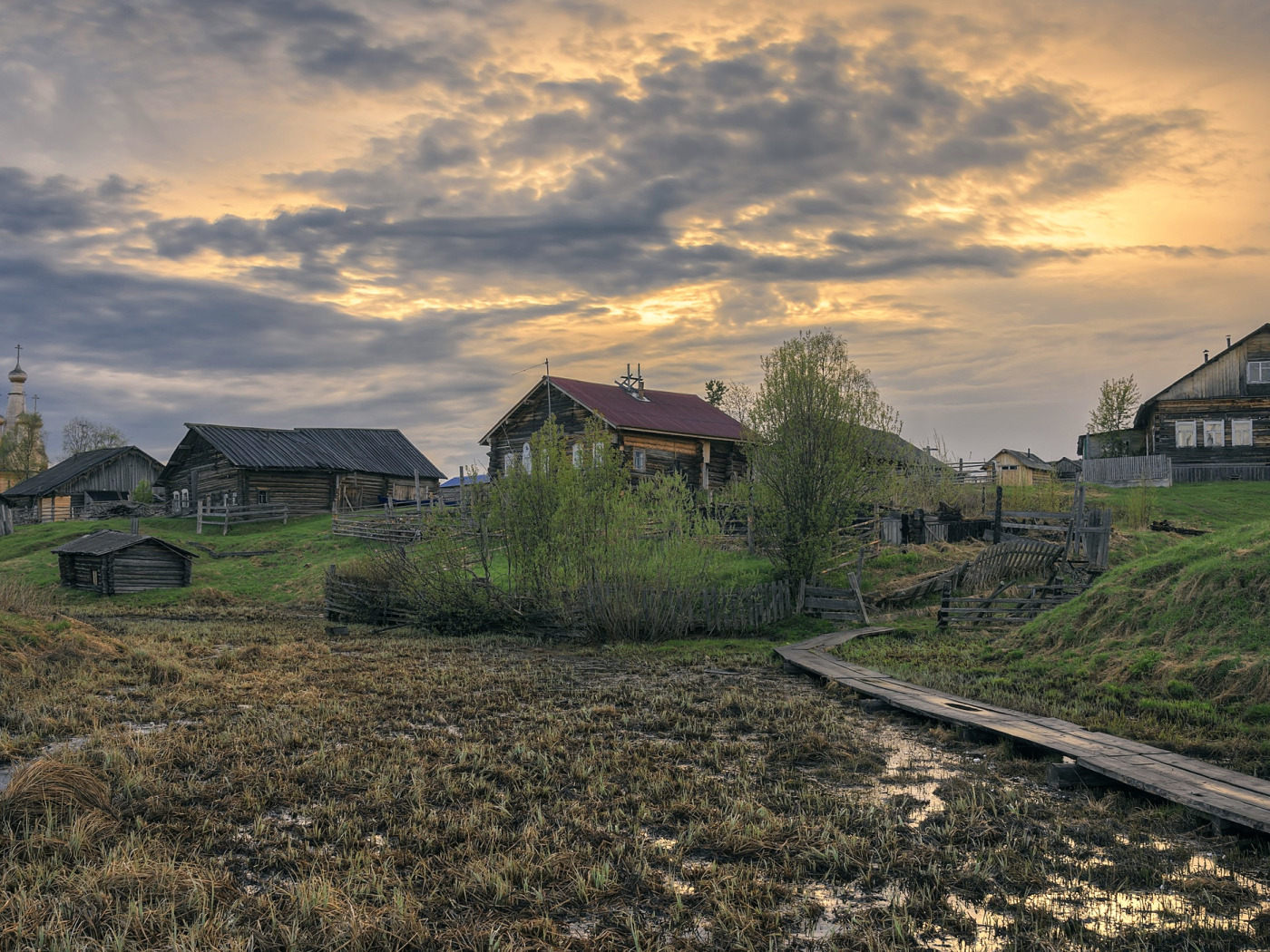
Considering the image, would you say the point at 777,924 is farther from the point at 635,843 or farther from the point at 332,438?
the point at 332,438

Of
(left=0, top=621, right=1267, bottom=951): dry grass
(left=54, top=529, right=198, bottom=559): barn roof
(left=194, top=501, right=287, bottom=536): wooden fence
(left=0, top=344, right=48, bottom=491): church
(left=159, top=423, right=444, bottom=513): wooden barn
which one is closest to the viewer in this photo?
(left=0, top=621, right=1267, bottom=951): dry grass

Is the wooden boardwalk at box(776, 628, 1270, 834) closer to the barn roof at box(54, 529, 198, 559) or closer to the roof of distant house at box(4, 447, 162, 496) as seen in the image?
the barn roof at box(54, 529, 198, 559)

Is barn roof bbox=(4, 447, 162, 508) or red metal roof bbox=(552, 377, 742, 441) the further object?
barn roof bbox=(4, 447, 162, 508)

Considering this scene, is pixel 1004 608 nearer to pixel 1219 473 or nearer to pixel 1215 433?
pixel 1219 473

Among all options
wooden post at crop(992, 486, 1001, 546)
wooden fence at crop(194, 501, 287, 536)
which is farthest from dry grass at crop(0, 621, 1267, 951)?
wooden fence at crop(194, 501, 287, 536)

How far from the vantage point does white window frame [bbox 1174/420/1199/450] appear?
47.2 metres

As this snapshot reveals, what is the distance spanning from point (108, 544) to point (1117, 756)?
115 feet

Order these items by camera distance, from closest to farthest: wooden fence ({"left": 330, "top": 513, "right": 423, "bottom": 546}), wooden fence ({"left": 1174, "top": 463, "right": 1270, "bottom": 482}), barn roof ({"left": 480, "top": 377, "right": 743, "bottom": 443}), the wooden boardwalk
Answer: the wooden boardwalk → wooden fence ({"left": 330, "top": 513, "right": 423, "bottom": 546}) → barn roof ({"left": 480, "top": 377, "right": 743, "bottom": 443}) → wooden fence ({"left": 1174, "top": 463, "right": 1270, "bottom": 482})

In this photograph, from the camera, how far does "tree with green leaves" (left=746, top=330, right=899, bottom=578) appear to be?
953 inches

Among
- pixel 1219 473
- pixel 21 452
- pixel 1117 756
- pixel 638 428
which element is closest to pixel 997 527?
pixel 638 428

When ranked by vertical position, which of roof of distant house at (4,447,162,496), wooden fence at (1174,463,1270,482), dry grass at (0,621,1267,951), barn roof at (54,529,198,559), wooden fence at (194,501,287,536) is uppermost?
roof of distant house at (4,447,162,496)

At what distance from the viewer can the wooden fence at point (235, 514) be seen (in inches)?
1843

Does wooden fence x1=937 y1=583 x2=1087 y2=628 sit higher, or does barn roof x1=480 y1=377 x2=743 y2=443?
barn roof x1=480 y1=377 x2=743 y2=443

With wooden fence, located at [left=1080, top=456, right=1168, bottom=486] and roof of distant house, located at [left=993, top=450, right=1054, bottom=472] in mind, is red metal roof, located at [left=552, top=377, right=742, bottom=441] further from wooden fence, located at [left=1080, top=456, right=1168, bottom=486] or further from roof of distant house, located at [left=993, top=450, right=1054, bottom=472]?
roof of distant house, located at [left=993, top=450, right=1054, bottom=472]
